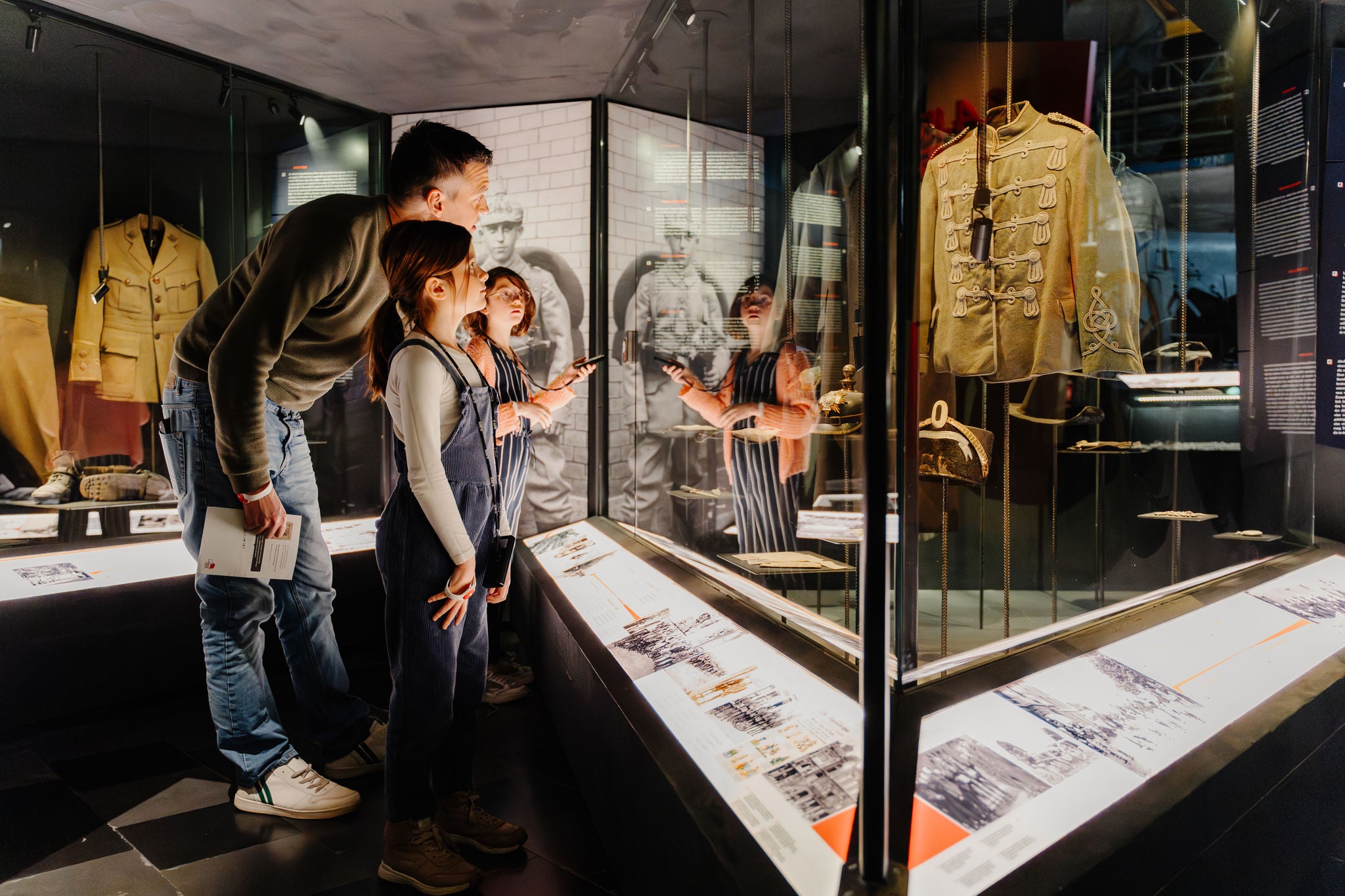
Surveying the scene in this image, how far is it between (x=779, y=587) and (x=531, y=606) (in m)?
1.30

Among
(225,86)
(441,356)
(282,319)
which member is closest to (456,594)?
(441,356)

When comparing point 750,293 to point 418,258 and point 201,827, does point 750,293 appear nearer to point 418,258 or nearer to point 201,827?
point 418,258

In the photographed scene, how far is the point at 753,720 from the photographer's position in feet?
4.66

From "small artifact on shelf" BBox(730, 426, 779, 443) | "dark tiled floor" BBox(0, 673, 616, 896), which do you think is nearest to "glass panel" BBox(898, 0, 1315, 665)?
"small artifact on shelf" BBox(730, 426, 779, 443)

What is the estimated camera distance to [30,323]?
2.97m

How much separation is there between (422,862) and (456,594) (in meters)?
0.58

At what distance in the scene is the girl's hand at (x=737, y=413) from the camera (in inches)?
82.4

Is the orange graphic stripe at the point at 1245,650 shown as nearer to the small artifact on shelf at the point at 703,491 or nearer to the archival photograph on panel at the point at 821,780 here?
the archival photograph on panel at the point at 821,780

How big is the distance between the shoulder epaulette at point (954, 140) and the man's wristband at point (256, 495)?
2.04 meters

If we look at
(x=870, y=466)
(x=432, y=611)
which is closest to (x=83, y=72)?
(x=432, y=611)

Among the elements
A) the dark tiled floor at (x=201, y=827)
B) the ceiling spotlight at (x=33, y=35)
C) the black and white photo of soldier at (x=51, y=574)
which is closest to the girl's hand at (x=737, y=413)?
the dark tiled floor at (x=201, y=827)

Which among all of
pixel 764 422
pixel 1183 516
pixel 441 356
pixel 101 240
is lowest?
pixel 1183 516

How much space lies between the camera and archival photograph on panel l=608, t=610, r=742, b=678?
1.80 metres

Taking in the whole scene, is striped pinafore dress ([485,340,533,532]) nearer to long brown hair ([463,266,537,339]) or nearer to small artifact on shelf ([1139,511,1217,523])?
long brown hair ([463,266,537,339])
